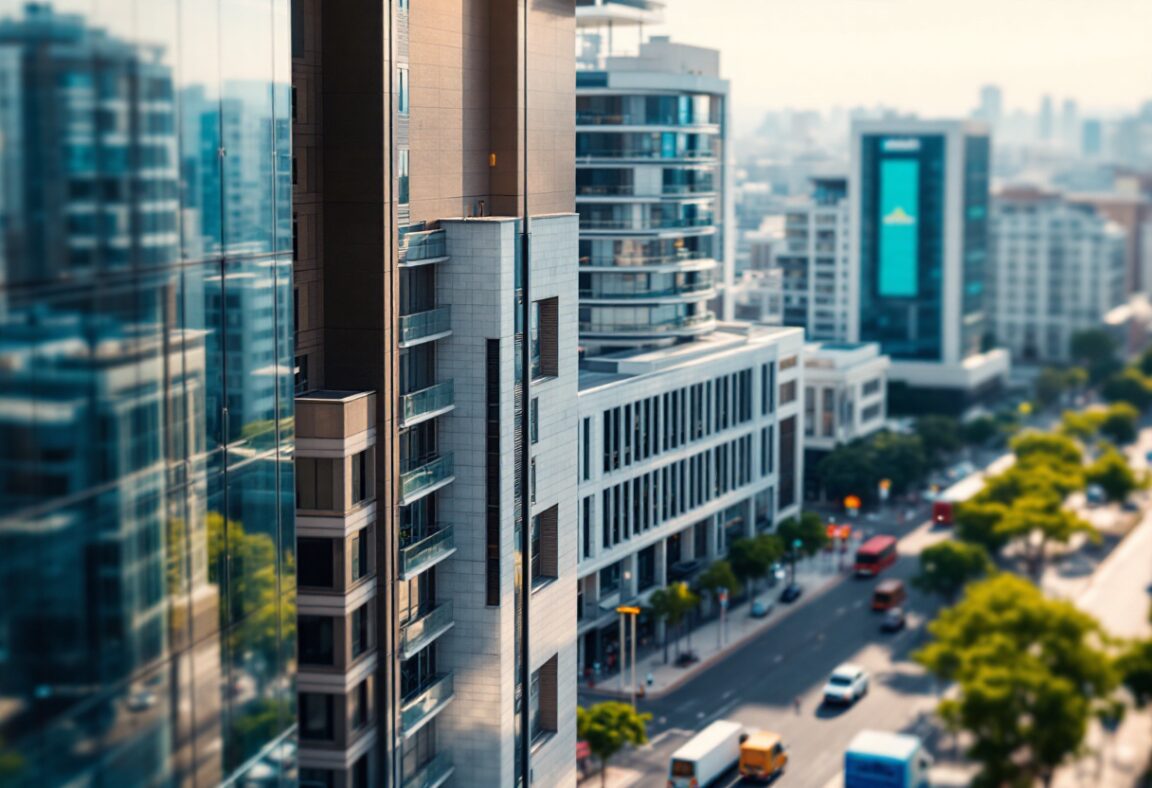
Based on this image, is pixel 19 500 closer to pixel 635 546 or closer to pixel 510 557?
pixel 510 557

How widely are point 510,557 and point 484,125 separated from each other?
611 cm

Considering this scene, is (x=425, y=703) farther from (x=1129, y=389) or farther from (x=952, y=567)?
(x=1129, y=389)

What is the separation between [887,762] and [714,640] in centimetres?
2443

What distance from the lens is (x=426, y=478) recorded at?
69.1 feet

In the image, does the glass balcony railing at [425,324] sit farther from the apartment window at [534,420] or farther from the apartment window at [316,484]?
the apartment window at [316,484]

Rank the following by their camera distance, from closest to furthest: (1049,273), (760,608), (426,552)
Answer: (426,552) → (760,608) → (1049,273)

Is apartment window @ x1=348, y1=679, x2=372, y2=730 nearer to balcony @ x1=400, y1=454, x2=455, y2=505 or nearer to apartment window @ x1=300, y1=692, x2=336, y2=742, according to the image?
apartment window @ x1=300, y1=692, x2=336, y2=742

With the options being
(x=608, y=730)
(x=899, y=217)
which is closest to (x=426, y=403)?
(x=608, y=730)

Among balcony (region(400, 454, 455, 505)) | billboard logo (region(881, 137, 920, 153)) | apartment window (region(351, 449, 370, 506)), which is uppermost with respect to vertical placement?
billboard logo (region(881, 137, 920, 153))

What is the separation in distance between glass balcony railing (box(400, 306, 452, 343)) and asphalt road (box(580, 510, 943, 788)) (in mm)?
8205

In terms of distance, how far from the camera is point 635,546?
4156 cm

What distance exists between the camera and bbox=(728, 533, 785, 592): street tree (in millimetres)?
44688

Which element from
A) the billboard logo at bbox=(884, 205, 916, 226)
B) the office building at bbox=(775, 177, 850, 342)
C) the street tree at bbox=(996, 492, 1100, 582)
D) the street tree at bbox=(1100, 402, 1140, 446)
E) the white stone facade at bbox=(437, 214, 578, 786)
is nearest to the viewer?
the street tree at bbox=(996, 492, 1100, 582)

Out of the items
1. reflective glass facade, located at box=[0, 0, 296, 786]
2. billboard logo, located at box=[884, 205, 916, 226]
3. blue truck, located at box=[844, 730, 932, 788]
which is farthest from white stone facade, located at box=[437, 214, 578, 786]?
billboard logo, located at box=[884, 205, 916, 226]
